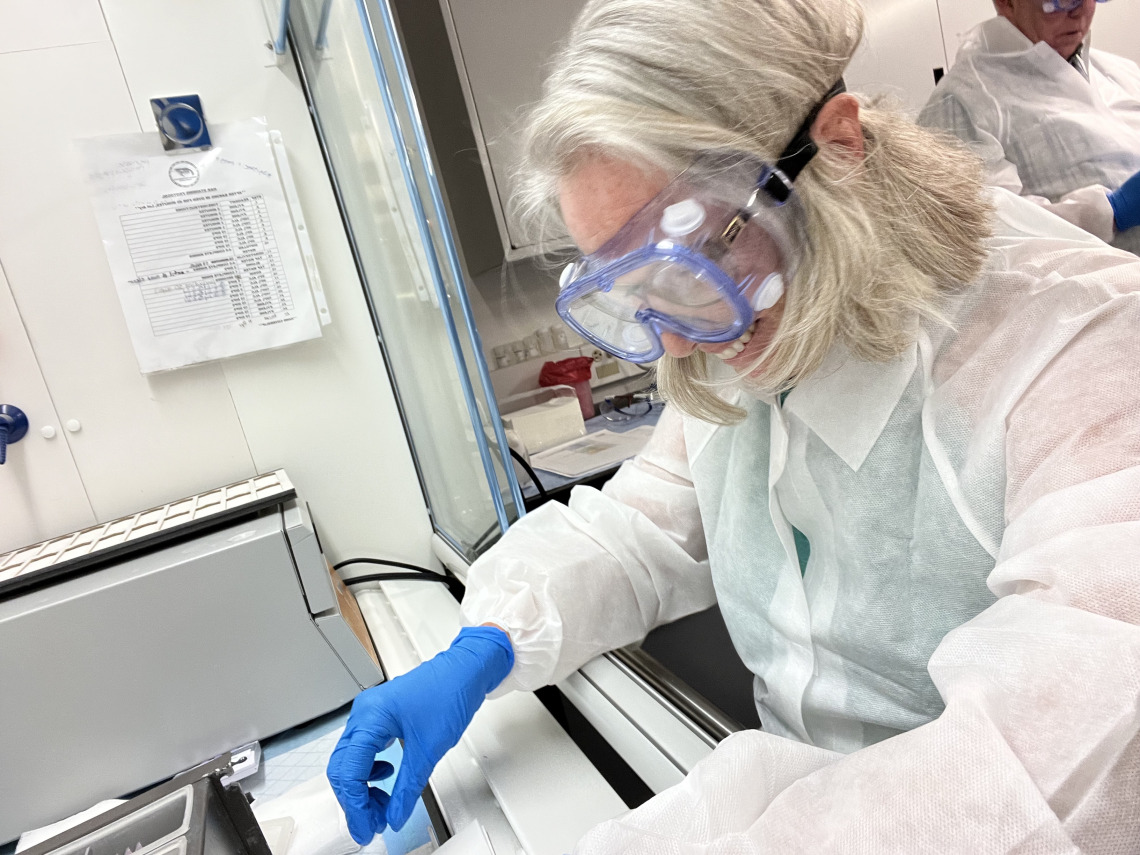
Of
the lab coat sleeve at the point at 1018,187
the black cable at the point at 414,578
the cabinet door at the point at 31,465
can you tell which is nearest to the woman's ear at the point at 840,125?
the lab coat sleeve at the point at 1018,187

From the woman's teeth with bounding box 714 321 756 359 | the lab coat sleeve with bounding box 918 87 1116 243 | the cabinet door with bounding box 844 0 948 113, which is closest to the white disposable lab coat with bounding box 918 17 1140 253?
the lab coat sleeve with bounding box 918 87 1116 243

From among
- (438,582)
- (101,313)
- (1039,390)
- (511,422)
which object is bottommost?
(438,582)

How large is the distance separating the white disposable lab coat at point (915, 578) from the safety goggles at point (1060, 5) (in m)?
1.06

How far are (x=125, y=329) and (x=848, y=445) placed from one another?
1.39 metres

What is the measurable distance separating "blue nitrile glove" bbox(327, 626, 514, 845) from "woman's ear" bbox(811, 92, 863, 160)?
590 millimetres

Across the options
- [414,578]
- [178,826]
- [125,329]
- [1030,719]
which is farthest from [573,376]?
[1030,719]

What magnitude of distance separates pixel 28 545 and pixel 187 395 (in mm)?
404

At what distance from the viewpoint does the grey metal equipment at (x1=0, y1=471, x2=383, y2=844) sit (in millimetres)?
1025

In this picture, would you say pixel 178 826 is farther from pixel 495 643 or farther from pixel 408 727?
pixel 495 643

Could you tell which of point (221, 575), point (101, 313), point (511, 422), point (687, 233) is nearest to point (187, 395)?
point (101, 313)

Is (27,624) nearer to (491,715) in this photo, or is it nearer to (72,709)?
(72,709)

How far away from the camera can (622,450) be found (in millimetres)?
1662

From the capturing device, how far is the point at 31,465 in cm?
133

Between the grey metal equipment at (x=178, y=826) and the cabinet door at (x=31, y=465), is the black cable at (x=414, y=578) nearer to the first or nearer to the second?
the cabinet door at (x=31, y=465)
